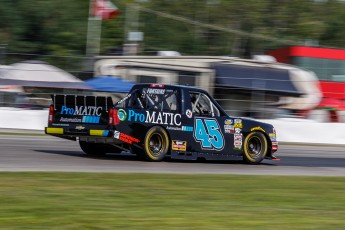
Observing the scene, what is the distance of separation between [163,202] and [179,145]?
580 cm

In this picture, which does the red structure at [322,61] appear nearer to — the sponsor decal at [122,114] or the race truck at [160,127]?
the race truck at [160,127]

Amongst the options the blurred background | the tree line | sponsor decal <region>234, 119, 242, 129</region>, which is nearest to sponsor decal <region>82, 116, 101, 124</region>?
sponsor decal <region>234, 119, 242, 129</region>

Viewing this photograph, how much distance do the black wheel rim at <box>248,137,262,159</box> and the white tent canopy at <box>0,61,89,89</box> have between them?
11838 mm

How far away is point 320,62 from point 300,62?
1.09 metres

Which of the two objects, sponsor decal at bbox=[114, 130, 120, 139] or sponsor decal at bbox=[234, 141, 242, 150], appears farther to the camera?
sponsor decal at bbox=[234, 141, 242, 150]

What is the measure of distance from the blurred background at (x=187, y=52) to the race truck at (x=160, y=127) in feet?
34.1

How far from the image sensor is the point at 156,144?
48.6 ft

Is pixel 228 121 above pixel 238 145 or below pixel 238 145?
above

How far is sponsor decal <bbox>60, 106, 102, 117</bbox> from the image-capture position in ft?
47.2

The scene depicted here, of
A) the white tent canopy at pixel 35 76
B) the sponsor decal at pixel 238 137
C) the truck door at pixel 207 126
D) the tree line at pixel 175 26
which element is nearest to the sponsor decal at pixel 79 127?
the truck door at pixel 207 126

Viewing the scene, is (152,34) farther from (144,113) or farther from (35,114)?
(144,113)

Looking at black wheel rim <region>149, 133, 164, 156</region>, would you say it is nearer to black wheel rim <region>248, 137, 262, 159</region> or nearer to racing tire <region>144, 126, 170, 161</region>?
racing tire <region>144, 126, 170, 161</region>

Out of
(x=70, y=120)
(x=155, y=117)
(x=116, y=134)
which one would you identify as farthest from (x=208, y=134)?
(x=70, y=120)

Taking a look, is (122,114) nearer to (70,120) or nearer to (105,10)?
(70,120)
